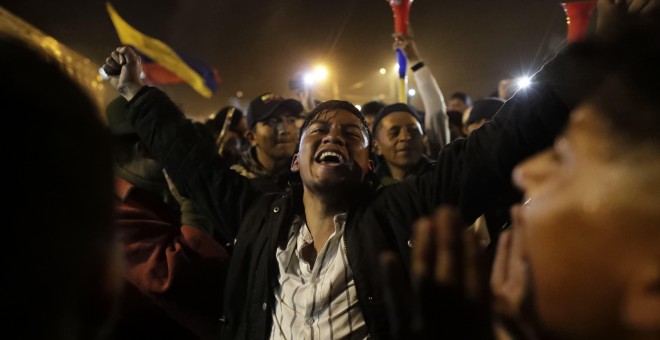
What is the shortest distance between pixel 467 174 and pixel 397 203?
15.1 inches

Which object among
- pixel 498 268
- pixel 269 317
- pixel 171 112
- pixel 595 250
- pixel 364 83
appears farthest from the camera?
pixel 364 83

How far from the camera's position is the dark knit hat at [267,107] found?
4332 mm

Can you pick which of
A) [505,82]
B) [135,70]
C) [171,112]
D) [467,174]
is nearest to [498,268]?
[467,174]

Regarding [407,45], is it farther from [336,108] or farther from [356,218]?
[356,218]

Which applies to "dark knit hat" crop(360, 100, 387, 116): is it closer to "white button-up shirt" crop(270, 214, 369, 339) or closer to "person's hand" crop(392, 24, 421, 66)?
"person's hand" crop(392, 24, 421, 66)

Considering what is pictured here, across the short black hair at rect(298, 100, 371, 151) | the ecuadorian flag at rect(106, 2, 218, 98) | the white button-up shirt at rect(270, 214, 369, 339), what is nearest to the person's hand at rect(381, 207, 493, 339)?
the white button-up shirt at rect(270, 214, 369, 339)

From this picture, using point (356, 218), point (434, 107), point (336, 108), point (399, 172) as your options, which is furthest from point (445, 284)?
point (434, 107)

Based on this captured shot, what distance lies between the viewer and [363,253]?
2.10m

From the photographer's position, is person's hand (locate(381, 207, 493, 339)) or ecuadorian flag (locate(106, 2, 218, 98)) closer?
person's hand (locate(381, 207, 493, 339))

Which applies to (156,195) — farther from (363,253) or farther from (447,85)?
(447,85)

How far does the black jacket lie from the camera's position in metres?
1.82

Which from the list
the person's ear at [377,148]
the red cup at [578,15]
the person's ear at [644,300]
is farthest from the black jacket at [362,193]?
the person's ear at [377,148]

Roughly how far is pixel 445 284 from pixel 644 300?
34 centimetres

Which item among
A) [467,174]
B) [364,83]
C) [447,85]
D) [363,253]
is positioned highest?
[364,83]
